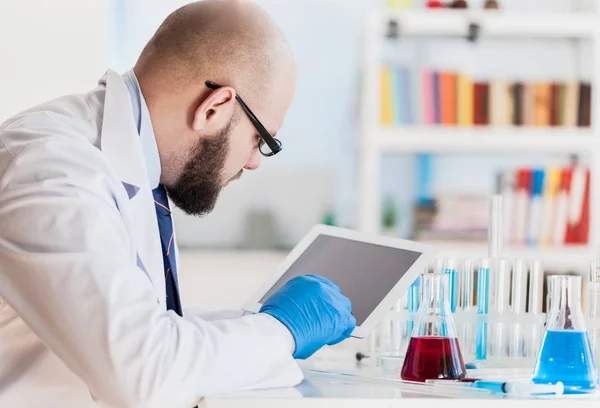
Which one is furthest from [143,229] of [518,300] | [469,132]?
[469,132]

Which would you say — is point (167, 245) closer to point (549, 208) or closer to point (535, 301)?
point (535, 301)

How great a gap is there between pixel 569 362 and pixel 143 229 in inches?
26.7

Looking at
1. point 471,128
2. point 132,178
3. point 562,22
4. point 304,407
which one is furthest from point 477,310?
point 562,22

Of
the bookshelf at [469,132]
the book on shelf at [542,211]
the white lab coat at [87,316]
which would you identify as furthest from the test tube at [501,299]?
the book on shelf at [542,211]

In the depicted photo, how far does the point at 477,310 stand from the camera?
1.41m

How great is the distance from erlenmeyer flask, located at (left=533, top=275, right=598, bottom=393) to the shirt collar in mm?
711

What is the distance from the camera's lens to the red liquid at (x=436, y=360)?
122 cm

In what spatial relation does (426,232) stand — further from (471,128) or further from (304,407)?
(304,407)

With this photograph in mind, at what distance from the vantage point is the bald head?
153cm

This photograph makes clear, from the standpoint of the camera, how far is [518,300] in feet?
4.59

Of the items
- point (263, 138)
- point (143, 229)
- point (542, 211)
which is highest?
point (263, 138)

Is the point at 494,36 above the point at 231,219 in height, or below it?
above

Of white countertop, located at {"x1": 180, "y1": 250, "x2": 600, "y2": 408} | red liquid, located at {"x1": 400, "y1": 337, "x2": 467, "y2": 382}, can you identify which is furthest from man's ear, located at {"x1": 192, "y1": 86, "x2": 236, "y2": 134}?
red liquid, located at {"x1": 400, "y1": 337, "x2": 467, "y2": 382}

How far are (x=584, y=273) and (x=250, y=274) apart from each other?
4.60ft
